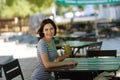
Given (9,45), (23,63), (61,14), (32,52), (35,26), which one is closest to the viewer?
(23,63)

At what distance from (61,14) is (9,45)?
26838mm

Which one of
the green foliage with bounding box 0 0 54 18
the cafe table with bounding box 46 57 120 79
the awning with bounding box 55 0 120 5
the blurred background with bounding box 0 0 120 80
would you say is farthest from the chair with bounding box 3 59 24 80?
the green foliage with bounding box 0 0 54 18

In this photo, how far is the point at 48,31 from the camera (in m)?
5.29

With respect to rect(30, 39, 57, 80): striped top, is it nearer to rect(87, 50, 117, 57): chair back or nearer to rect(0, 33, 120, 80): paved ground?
rect(87, 50, 117, 57): chair back

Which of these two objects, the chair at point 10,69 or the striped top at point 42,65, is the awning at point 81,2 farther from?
the striped top at point 42,65

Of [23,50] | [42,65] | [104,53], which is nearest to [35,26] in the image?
[23,50]

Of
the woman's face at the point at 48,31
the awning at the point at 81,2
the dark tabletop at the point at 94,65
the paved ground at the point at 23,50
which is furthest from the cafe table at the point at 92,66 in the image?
the awning at the point at 81,2

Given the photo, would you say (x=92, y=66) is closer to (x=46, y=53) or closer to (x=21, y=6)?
(x=46, y=53)

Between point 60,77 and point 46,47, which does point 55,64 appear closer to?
point 46,47

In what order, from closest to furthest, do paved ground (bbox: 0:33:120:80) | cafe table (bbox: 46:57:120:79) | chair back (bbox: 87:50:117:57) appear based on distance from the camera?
1. cafe table (bbox: 46:57:120:79)
2. chair back (bbox: 87:50:117:57)
3. paved ground (bbox: 0:33:120:80)

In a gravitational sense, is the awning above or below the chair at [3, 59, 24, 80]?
above

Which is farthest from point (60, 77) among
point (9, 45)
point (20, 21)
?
point (20, 21)

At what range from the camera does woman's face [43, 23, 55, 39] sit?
17.3ft

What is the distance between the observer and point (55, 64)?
Result: 5211 millimetres
